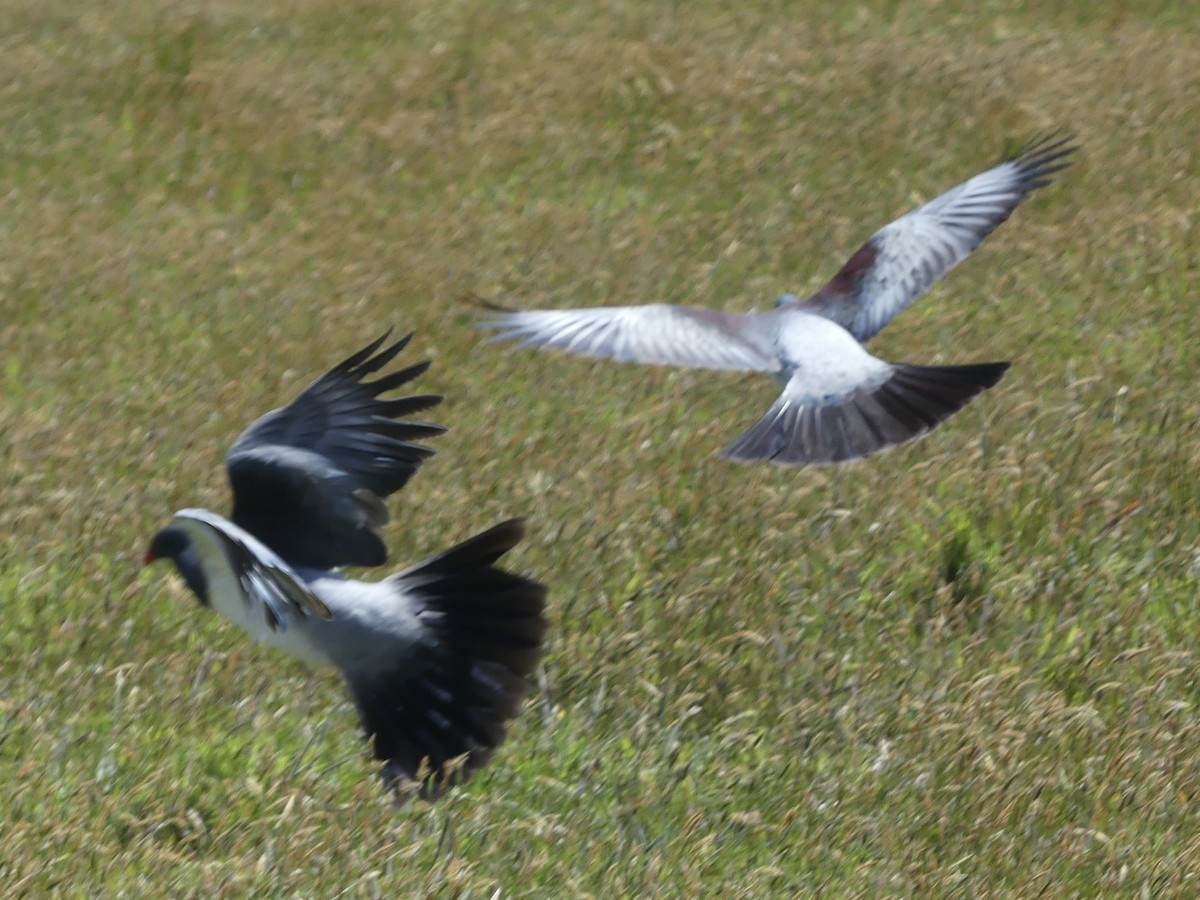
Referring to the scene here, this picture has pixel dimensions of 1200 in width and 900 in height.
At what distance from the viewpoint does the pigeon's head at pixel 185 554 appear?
13.8 feet

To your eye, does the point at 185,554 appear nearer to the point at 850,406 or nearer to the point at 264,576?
the point at 264,576

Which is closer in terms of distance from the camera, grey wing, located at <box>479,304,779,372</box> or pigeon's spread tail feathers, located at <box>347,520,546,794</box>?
pigeon's spread tail feathers, located at <box>347,520,546,794</box>

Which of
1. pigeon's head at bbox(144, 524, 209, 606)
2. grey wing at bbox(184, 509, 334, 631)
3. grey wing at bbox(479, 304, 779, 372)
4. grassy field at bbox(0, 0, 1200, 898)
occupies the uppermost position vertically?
grey wing at bbox(184, 509, 334, 631)

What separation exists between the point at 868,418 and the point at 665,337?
79 cm

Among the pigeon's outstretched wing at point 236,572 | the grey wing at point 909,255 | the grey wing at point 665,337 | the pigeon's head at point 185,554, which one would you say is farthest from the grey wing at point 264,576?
the grey wing at point 909,255

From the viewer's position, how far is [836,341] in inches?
215

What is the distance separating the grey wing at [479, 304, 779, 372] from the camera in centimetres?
539

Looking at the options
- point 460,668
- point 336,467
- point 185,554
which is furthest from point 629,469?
point 185,554

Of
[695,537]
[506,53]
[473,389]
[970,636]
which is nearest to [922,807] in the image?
[970,636]

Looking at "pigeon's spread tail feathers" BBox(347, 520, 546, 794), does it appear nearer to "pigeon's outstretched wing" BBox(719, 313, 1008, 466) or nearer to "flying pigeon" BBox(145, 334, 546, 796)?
"flying pigeon" BBox(145, 334, 546, 796)

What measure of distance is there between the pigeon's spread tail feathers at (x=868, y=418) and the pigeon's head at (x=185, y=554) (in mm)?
1459

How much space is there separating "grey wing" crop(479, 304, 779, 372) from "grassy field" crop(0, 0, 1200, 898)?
1.05ft

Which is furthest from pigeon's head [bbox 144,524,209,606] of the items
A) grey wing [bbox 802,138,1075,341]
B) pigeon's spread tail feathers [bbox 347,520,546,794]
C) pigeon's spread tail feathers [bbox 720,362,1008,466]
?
grey wing [bbox 802,138,1075,341]

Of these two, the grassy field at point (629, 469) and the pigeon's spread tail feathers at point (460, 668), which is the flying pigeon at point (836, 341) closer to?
the grassy field at point (629, 469)
